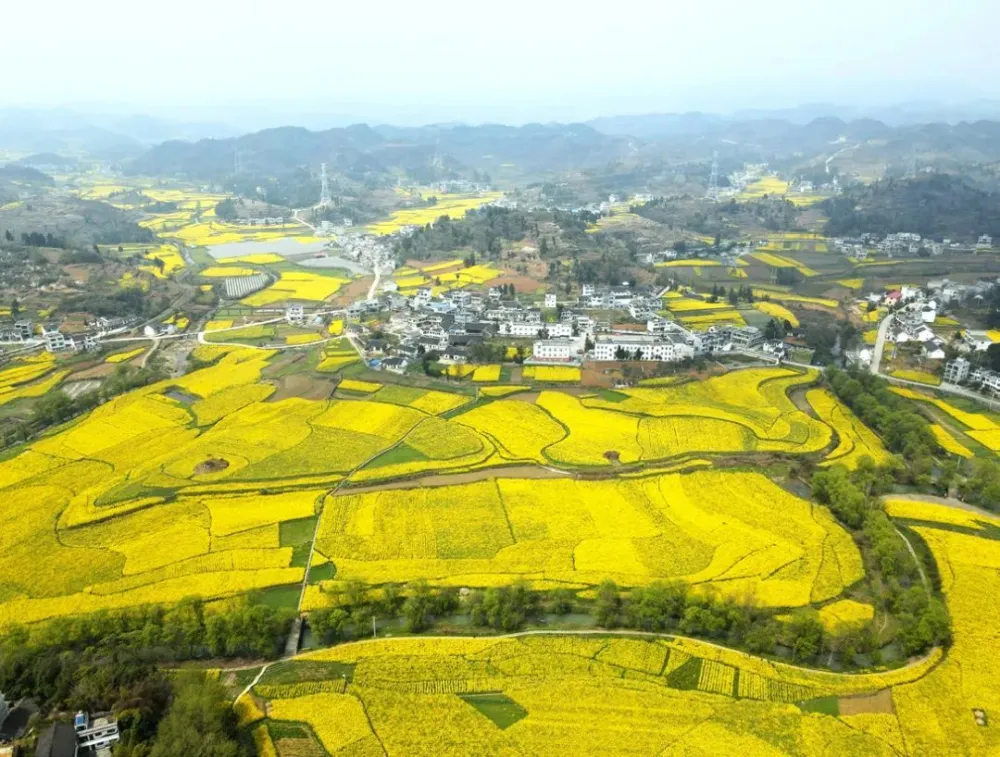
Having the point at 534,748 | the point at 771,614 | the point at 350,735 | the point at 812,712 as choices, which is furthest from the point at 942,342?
the point at 350,735

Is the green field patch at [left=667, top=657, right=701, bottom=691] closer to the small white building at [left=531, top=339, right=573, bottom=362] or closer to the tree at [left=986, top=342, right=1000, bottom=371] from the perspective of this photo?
the small white building at [left=531, top=339, right=573, bottom=362]

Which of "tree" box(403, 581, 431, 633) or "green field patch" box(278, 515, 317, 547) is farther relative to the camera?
"green field patch" box(278, 515, 317, 547)

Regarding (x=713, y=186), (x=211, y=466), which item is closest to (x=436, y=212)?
(x=713, y=186)

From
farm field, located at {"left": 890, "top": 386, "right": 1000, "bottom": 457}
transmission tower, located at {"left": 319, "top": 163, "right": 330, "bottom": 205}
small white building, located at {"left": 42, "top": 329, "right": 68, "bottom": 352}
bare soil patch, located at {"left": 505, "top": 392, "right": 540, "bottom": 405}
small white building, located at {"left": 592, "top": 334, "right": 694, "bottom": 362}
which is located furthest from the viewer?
transmission tower, located at {"left": 319, "top": 163, "right": 330, "bottom": 205}

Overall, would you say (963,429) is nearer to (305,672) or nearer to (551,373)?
(551,373)

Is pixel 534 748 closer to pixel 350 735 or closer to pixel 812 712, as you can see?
pixel 350 735

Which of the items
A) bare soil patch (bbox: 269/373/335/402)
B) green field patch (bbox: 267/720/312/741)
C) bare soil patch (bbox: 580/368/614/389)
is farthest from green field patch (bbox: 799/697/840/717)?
bare soil patch (bbox: 269/373/335/402)
